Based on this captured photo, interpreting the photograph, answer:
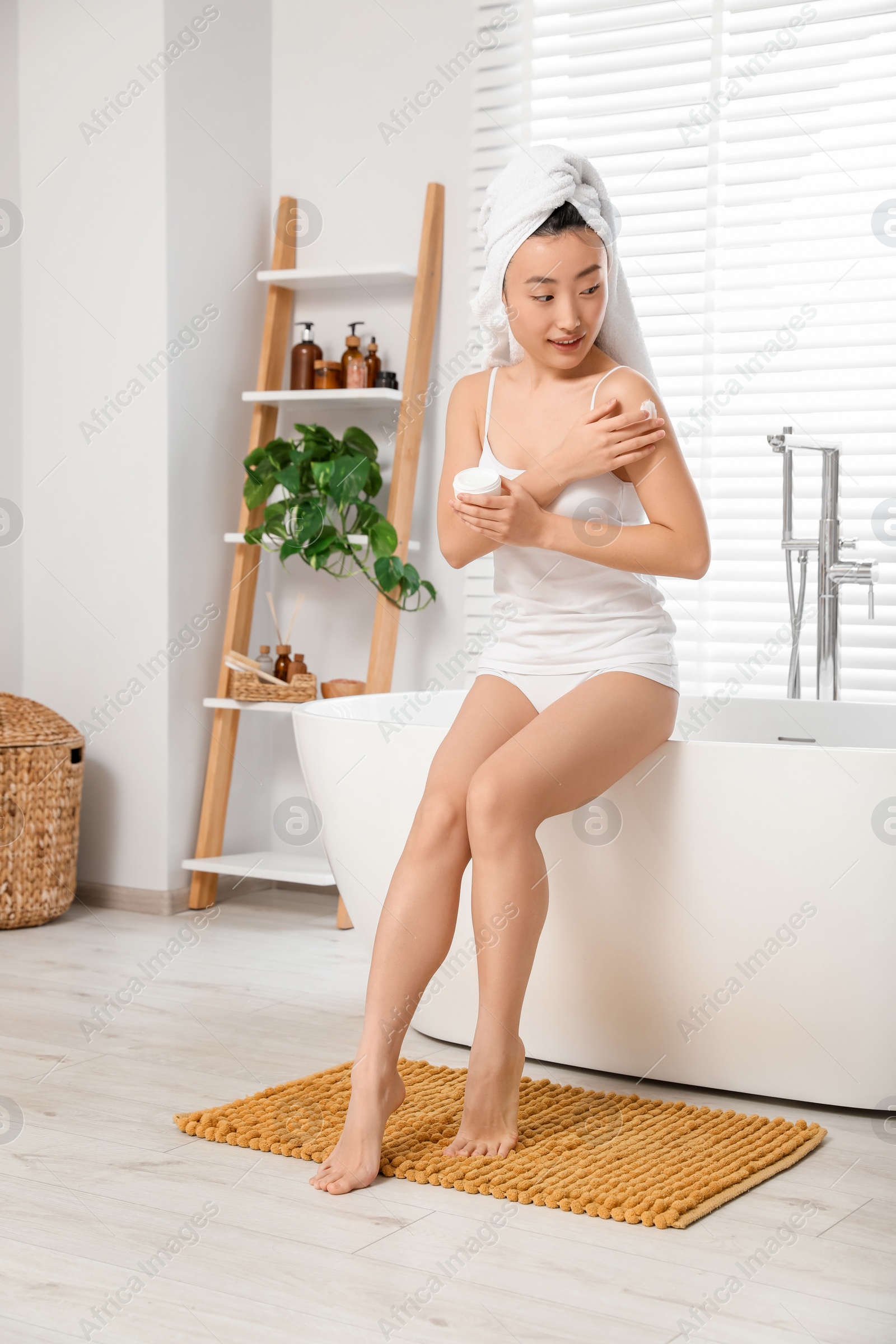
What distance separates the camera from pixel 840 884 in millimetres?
1874

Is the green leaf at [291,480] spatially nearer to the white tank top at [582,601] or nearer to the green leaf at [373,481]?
the green leaf at [373,481]

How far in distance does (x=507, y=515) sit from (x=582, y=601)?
246 mm

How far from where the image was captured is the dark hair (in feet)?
5.87

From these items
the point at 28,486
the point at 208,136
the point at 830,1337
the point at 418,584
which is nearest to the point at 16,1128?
the point at 830,1337

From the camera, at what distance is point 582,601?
6.38ft

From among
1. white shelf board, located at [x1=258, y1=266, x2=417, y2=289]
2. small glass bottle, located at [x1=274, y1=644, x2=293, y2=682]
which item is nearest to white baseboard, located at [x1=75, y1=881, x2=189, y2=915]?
small glass bottle, located at [x1=274, y1=644, x2=293, y2=682]

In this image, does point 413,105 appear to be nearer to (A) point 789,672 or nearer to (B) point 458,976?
(A) point 789,672

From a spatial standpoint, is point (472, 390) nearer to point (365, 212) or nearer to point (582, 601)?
point (582, 601)

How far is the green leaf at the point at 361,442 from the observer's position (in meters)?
3.26

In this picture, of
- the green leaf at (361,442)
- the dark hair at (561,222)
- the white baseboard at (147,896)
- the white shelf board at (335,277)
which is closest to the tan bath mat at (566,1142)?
the dark hair at (561,222)

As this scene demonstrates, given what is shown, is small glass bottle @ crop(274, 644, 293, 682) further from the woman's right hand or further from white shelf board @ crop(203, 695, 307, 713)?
the woman's right hand

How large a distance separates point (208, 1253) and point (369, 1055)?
31 cm

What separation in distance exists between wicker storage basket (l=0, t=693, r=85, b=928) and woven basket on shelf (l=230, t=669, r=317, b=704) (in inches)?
15.7

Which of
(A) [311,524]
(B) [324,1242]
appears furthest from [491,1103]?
(A) [311,524]
